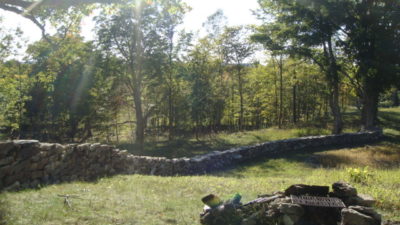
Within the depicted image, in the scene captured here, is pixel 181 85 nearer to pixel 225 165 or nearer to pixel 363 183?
pixel 225 165

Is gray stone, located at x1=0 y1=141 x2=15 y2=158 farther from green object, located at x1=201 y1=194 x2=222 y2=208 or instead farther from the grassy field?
green object, located at x1=201 y1=194 x2=222 y2=208

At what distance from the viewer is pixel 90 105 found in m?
27.8

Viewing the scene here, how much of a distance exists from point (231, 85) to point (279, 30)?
16.7m

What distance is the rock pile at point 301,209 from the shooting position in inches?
199

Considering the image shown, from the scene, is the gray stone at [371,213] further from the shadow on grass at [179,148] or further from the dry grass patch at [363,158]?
the shadow on grass at [179,148]

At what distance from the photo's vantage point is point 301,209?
17.6ft

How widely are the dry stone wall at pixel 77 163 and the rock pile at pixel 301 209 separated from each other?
482cm

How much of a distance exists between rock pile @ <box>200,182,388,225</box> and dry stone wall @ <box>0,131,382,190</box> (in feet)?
15.8

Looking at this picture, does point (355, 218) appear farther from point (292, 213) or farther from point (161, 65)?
point (161, 65)

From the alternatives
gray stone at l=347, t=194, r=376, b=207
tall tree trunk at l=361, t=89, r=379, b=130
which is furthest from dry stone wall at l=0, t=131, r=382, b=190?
tall tree trunk at l=361, t=89, r=379, b=130

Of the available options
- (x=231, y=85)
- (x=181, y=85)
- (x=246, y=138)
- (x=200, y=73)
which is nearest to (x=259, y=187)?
(x=246, y=138)

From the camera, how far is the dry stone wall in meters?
7.68

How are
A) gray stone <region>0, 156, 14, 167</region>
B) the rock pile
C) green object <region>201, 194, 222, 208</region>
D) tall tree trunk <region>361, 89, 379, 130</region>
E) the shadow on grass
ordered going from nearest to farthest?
the rock pile
green object <region>201, 194, 222, 208</region>
gray stone <region>0, 156, 14, 167</region>
the shadow on grass
tall tree trunk <region>361, 89, 379, 130</region>

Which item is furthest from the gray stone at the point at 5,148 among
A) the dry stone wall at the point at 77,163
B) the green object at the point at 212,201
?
the green object at the point at 212,201
